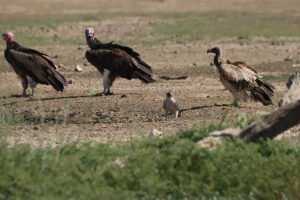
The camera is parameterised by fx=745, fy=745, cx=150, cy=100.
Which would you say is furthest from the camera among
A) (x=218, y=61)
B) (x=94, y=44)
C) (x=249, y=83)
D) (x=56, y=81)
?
(x=94, y=44)

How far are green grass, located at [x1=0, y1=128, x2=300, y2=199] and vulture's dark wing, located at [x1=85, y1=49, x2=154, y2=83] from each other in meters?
5.74

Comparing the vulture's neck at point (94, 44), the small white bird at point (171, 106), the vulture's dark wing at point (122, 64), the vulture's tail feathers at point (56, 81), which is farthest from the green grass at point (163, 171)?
the vulture's neck at point (94, 44)

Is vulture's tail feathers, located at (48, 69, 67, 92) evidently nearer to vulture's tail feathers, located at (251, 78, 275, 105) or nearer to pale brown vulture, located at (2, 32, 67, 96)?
pale brown vulture, located at (2, 32, 67, 96)

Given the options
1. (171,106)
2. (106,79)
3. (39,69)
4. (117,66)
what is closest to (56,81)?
(39,69)

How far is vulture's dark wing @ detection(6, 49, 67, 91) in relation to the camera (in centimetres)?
1153

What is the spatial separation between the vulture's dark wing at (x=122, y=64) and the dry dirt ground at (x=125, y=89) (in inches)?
11.9

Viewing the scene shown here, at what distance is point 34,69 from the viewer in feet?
38.0

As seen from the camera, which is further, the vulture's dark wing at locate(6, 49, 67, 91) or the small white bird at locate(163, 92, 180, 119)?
the vulture's dark wing at locate(6, 49, 67, 91)

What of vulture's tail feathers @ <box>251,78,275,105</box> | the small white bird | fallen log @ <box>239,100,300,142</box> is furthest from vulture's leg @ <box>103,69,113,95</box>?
fallen log @ <box>239,100,300,142</box>

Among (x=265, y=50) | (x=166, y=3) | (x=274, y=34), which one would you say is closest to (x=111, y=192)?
(x=265, y=50)

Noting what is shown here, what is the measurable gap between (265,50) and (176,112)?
878cm

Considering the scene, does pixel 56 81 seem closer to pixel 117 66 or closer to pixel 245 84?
pixel 117 66

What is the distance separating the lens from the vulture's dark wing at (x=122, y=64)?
1182 cm

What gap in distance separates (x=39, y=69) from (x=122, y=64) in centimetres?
131
